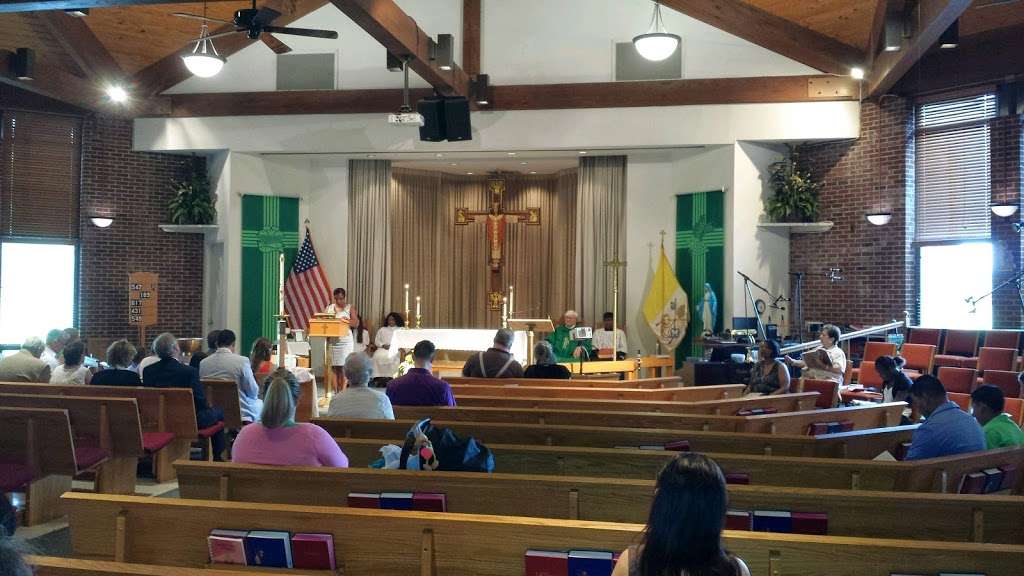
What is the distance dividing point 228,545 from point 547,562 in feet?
3.27

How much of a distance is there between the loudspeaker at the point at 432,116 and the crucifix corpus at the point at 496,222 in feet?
12.9

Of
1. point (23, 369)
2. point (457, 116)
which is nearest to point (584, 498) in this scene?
point (23, 369)

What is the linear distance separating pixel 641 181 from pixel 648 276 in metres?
1.40

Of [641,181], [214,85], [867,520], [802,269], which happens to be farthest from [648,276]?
[867,520]

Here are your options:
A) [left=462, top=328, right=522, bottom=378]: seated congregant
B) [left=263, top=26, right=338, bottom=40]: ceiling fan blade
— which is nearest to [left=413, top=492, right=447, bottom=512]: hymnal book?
[left=462, top=328, right=522, bottom=378]: seated congregant

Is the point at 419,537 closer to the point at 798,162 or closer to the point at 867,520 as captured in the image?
the point at 867,520

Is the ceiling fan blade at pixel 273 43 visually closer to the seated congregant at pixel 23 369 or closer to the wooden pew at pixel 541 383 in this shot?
the seated congregant at pixel 23 369

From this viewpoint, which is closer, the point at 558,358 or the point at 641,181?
the point at 558,358

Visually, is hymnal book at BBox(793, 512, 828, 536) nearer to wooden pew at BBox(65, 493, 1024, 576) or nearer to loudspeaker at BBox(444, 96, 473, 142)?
wooden pew at BBox(65, 493, 1024, 576)

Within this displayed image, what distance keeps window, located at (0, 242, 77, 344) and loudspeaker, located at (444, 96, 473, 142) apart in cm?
575

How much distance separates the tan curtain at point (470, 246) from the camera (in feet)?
44.4

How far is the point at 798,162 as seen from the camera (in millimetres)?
11570

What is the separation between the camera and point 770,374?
701cm

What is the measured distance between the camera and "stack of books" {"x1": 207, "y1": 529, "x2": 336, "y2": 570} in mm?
2574
